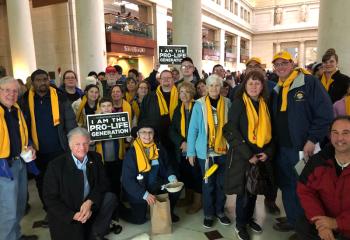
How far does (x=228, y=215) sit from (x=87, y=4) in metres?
7.13

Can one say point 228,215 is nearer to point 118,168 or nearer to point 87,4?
point 118,168

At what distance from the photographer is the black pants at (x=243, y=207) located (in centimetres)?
298

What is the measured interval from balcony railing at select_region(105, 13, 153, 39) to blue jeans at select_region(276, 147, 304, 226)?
11233 mm

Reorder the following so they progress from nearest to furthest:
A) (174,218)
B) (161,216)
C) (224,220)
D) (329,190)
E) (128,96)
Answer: (329,190)
(161,216)
(224,220)
(174,218)
(128,96)

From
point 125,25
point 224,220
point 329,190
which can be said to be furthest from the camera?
point 125,25

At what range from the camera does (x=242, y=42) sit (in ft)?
113

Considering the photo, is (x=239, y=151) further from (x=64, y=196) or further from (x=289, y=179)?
(x=64, y=196)

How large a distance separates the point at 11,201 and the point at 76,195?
0.64 m

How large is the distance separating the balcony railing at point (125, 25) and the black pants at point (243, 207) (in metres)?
11.2

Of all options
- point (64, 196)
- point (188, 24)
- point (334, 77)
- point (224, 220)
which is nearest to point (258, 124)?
point (224, 220)

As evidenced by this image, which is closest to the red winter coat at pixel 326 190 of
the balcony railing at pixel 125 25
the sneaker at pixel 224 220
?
the sneaker at pixel 224 220

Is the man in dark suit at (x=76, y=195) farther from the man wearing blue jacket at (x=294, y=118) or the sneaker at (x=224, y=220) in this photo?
the man wearing blue jacket at (x=294, y=118)

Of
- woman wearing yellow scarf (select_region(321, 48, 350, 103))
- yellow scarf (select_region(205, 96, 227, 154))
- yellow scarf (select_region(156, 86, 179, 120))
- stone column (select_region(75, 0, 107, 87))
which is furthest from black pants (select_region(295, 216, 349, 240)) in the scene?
stone column (select_region(75, 0, 107, 87))

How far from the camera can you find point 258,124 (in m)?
2.87
